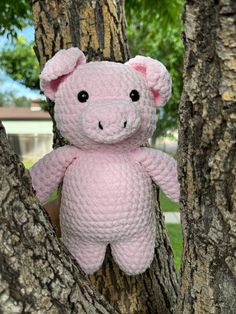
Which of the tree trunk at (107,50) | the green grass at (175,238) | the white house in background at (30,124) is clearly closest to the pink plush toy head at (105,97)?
the tree trunk at (107,50)

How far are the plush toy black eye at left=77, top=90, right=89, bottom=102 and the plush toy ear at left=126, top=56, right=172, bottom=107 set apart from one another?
204mm

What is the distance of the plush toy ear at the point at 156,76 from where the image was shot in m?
1.63

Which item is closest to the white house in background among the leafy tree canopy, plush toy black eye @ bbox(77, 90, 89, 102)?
the leafy tree canopy

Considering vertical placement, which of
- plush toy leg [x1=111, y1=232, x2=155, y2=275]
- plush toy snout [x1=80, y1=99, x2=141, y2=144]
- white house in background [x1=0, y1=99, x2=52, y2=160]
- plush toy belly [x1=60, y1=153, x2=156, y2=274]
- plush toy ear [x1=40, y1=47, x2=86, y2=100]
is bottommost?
white house in background [x1=0, y1=99, x2=52, y2=160]

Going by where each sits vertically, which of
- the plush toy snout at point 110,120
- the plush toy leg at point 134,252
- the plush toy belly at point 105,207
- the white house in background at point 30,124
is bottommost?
the white house in background at point 30,124

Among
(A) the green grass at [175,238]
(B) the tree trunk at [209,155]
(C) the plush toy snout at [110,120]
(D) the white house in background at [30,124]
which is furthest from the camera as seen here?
(D) the white house in background at [30,124]

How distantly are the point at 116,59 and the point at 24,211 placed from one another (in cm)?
96

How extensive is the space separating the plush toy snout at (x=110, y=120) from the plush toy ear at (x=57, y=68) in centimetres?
16

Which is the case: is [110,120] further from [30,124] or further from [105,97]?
[30,124]

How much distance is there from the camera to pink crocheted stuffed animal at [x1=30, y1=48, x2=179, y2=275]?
5.00 ft

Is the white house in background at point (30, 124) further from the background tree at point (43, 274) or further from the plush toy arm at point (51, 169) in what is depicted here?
the plush toy arm at point (51, 169)

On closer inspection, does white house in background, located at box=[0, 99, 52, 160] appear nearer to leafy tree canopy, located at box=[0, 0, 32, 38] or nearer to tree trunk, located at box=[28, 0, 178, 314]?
leafy tree canopy, located at box=[0, 0, 32, 38]

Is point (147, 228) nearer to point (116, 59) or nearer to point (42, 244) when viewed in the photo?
point (42, 244)

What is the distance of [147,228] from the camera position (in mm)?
1641
